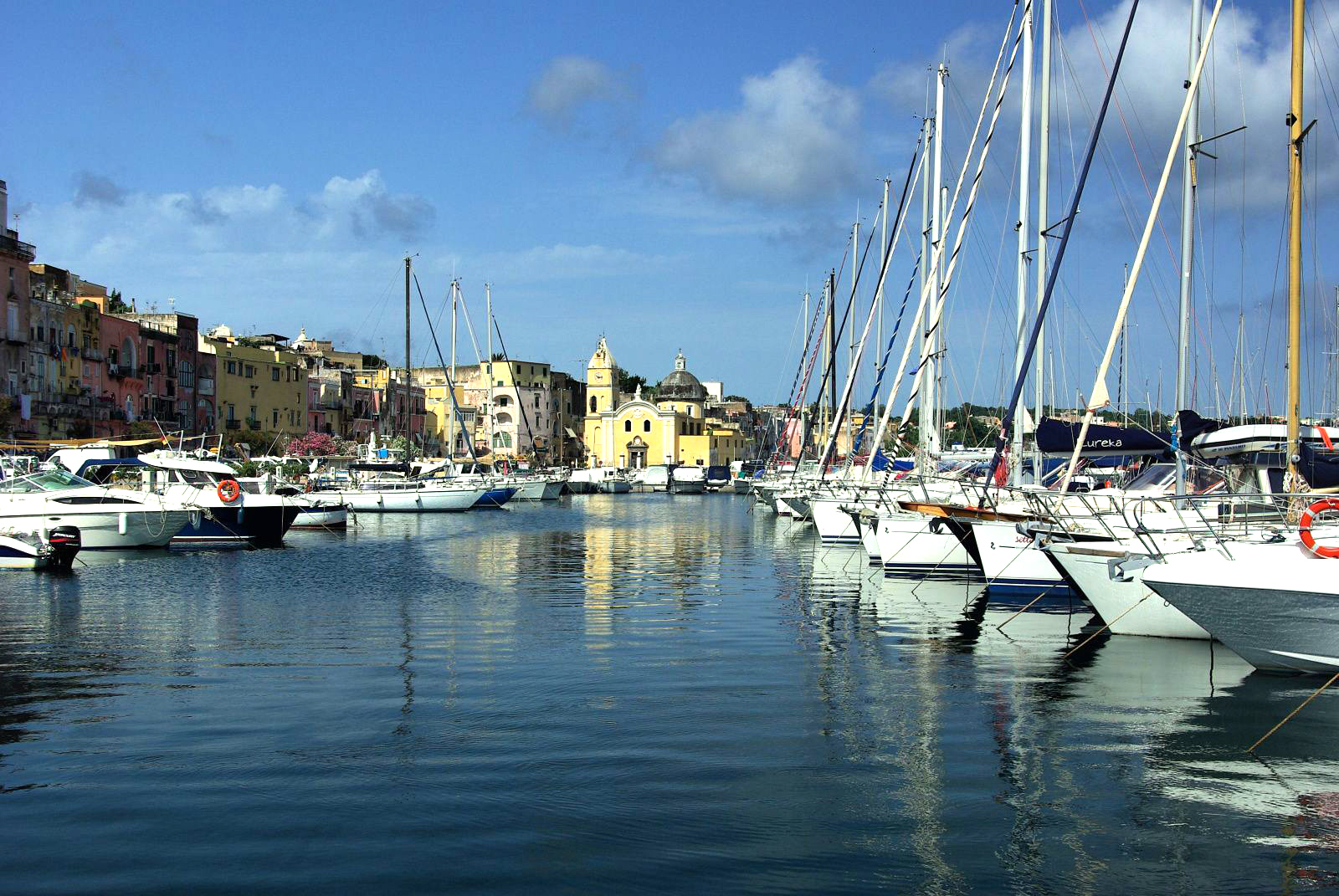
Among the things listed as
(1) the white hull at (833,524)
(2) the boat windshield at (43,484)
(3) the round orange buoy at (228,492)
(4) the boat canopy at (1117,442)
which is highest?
(4) the boat canopy at (1117,442)

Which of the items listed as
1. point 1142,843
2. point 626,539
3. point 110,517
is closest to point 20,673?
point 1142,843

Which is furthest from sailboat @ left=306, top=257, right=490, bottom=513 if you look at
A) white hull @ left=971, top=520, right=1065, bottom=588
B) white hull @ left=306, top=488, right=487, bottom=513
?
white hull @ left=971, top=520, right=1065, bottom=588

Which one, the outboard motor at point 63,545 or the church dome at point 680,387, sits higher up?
the church dome at point 680,387

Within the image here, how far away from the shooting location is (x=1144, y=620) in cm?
1973

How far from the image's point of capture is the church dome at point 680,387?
548 feet

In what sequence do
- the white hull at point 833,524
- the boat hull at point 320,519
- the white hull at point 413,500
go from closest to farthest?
the white hull at point 833,524, the boat hull at point 320,519, the white hull at point 413,500

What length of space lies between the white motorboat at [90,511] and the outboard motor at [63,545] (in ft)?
6.83

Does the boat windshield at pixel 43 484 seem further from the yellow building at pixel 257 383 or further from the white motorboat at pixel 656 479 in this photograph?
the white motorboat at pixel 656 479

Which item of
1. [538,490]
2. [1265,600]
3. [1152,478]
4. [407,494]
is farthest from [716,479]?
[1265,600]

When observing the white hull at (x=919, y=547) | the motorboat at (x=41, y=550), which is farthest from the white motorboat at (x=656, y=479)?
the motorboat at (x=41, y=550)

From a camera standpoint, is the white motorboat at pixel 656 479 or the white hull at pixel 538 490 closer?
the white hull at pixel 538 490

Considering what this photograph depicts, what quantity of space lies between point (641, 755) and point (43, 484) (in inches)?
1094

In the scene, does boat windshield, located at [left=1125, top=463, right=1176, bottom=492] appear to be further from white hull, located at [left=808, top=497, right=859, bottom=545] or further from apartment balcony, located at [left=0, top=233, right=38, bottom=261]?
apartment balcony, located at [left=0, top=233, right=38, bottom=261]

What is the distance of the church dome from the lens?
167m
